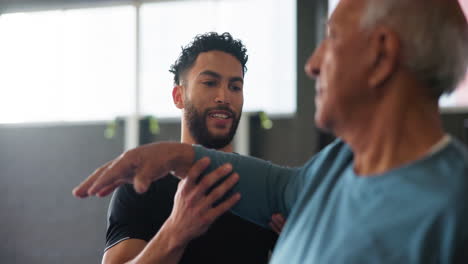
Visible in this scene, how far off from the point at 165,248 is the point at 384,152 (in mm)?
721

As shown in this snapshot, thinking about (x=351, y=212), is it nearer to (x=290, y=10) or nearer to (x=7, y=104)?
(x=290, y=10)

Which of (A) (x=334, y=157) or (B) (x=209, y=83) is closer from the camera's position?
(A) (x=334, y=157)

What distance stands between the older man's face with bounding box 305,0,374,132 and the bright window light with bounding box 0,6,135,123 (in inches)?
128

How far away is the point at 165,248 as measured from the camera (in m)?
1.32

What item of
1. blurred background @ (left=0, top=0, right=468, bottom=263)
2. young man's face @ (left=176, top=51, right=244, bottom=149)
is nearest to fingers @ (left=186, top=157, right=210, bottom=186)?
young man's face @ (left=176, top=51, right=244, bottom=149)

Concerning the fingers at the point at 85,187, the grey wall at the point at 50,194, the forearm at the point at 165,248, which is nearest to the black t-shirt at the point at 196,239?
the forearm at the point at 165,248

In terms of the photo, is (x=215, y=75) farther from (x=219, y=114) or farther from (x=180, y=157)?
(x=180, y=157)

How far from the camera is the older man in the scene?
69 cm

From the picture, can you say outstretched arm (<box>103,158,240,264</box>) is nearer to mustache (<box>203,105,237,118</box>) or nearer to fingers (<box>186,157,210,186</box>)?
fingers (<box>186,157,210,186</box>)

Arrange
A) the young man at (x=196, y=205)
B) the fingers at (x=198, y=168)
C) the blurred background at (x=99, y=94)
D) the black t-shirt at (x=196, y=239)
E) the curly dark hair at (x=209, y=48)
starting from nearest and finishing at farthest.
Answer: the fingers at (x=198, y=168)
the young man at (x=196, y=205)
the black t-shirt at (x=196, y=239)
the curly dark hair at (x=209, y=48)
the blurred background at (x=99, y=94)

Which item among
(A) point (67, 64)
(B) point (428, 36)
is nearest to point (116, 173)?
(B) point (428, 36)

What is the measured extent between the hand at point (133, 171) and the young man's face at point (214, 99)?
0.74 metres

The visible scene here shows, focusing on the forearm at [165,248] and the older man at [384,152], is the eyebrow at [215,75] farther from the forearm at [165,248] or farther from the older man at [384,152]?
the older man at [384,152]

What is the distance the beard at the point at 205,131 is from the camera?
172cm
